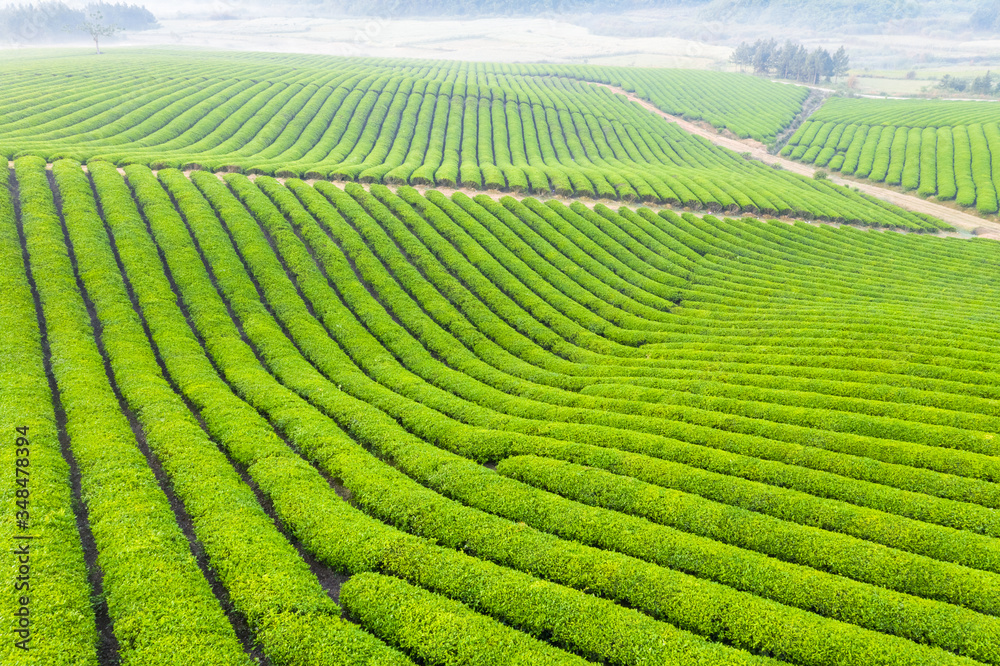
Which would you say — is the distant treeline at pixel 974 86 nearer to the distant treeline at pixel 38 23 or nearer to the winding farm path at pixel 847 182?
the winding farm path at pixel 847 182

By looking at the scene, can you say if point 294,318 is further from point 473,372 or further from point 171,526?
point 171,526

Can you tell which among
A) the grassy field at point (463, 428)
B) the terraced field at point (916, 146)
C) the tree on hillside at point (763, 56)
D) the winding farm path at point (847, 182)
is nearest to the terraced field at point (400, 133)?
the grassy field at point (463, 428)

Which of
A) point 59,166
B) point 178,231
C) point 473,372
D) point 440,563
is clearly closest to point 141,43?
point 59,166

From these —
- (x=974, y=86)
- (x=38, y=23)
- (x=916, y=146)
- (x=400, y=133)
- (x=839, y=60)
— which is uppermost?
(x=38, y=23)

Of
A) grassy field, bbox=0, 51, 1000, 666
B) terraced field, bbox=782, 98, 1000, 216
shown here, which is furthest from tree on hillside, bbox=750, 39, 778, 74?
grassy field, bbox=0, 51, 1000, 666

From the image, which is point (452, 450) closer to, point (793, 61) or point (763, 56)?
point (793, 61)

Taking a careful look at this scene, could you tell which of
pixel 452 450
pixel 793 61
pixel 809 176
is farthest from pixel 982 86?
pixel 452 450

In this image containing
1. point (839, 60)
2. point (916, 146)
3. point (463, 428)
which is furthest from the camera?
point (839, 60)
